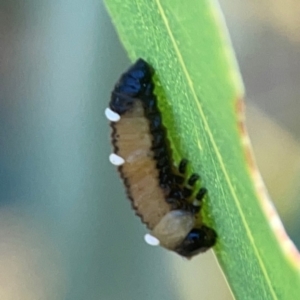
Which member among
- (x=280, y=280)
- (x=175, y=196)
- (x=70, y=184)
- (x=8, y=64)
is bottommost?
(x=280, y=280)

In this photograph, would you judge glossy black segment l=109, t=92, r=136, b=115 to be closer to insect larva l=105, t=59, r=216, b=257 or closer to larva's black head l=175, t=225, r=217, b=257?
insect larva l=105, t=59, r=216, b=257

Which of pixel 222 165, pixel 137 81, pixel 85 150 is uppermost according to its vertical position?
pixel 85 150

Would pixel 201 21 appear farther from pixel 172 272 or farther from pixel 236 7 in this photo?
pixel 172 272

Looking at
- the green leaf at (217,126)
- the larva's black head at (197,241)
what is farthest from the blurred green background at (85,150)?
the green leaf at (217,126)

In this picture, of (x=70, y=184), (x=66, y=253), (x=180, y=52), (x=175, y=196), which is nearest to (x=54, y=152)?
(x=70, y=184)

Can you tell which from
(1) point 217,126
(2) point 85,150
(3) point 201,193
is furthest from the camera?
(2) point 85,150

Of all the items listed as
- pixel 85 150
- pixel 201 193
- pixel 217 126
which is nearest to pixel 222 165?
pixel 217 126

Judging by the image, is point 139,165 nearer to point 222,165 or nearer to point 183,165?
point 183,165
